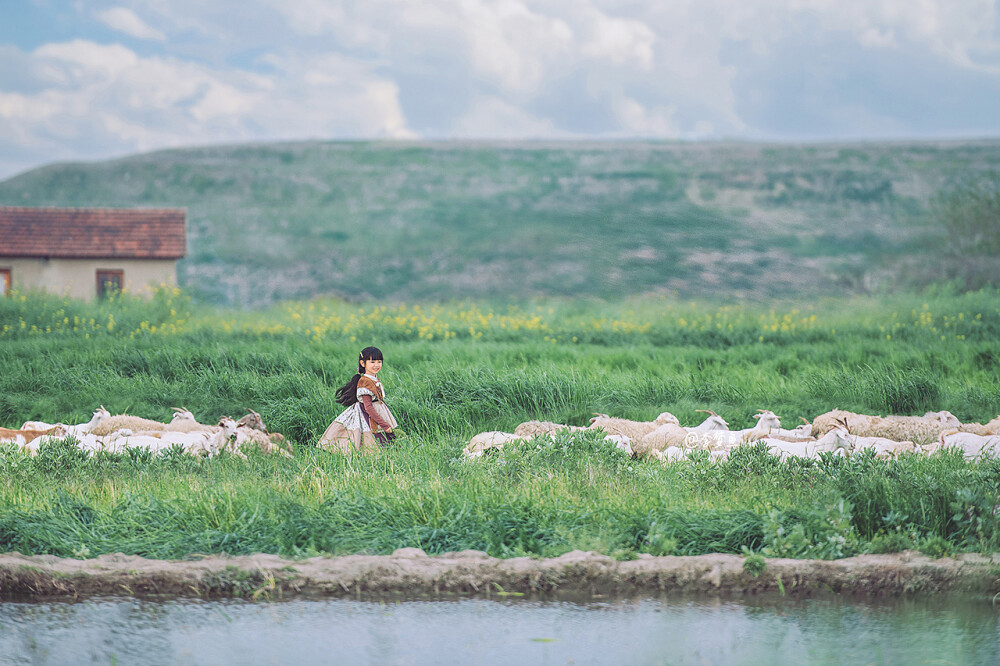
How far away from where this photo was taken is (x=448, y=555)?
5.50 metres

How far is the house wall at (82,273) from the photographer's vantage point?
854 inches

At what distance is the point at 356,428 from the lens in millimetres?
8234

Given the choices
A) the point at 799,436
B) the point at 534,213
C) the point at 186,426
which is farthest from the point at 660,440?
the point at 534,213

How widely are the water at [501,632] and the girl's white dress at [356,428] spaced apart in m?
3.01

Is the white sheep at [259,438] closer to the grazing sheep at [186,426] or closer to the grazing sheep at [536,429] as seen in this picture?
the grazing sheep at [186,426]

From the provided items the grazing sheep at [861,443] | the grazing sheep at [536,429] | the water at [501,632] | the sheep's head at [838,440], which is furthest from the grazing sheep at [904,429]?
the water at [501,632]

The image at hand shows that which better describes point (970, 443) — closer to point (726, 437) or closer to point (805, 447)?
point (805, 447)

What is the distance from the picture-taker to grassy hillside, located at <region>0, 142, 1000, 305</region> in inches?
1348

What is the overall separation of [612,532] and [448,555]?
3.56ft

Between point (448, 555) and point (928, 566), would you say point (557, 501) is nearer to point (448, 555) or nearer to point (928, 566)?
point (448, 555)

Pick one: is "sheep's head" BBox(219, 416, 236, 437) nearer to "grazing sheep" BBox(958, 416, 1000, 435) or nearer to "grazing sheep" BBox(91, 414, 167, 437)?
"grazing sheep" BBox(91, 414, 167, 437)

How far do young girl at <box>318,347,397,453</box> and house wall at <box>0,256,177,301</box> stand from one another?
48.2ft

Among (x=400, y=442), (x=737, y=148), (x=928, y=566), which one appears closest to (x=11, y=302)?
(x=400, y=442)

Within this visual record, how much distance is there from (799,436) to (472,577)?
4.62 m
